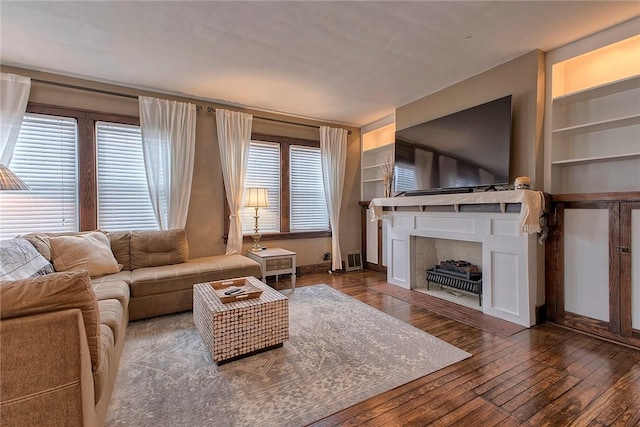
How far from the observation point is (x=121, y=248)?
3.25 m

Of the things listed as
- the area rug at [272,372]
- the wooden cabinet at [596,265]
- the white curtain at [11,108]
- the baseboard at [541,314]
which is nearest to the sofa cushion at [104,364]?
the area rug at [272,372]

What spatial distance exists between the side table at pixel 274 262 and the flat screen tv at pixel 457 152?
1875mm

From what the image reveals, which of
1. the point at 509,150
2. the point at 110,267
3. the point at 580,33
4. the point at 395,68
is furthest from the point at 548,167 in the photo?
the point at 110,267

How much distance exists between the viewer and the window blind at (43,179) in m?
3.07

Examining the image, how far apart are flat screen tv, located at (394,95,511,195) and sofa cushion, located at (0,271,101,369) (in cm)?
339

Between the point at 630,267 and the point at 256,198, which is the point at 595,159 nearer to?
the point at 630,267

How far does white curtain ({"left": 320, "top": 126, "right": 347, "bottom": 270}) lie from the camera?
4.97m

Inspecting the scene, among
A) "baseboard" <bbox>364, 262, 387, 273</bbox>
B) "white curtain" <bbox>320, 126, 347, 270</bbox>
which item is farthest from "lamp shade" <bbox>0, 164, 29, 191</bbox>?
"baseboard" <bbox>364, 262, 387, 273</bbox>

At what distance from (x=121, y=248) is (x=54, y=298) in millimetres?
2445

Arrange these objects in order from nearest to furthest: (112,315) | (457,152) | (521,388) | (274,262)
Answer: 1. (521,388)
2. (112,315)
3. (457,152)
4. (274,262)

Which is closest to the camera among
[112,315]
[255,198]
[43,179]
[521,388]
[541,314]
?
[521,388]

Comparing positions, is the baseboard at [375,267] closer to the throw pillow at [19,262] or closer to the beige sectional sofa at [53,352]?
the beige sectional sofa at [53,352]

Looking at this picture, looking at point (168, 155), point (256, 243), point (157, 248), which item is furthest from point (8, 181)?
point (256, 243)

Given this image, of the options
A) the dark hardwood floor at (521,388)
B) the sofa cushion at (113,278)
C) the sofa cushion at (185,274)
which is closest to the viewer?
the dark hardwood floor at (521,388)
